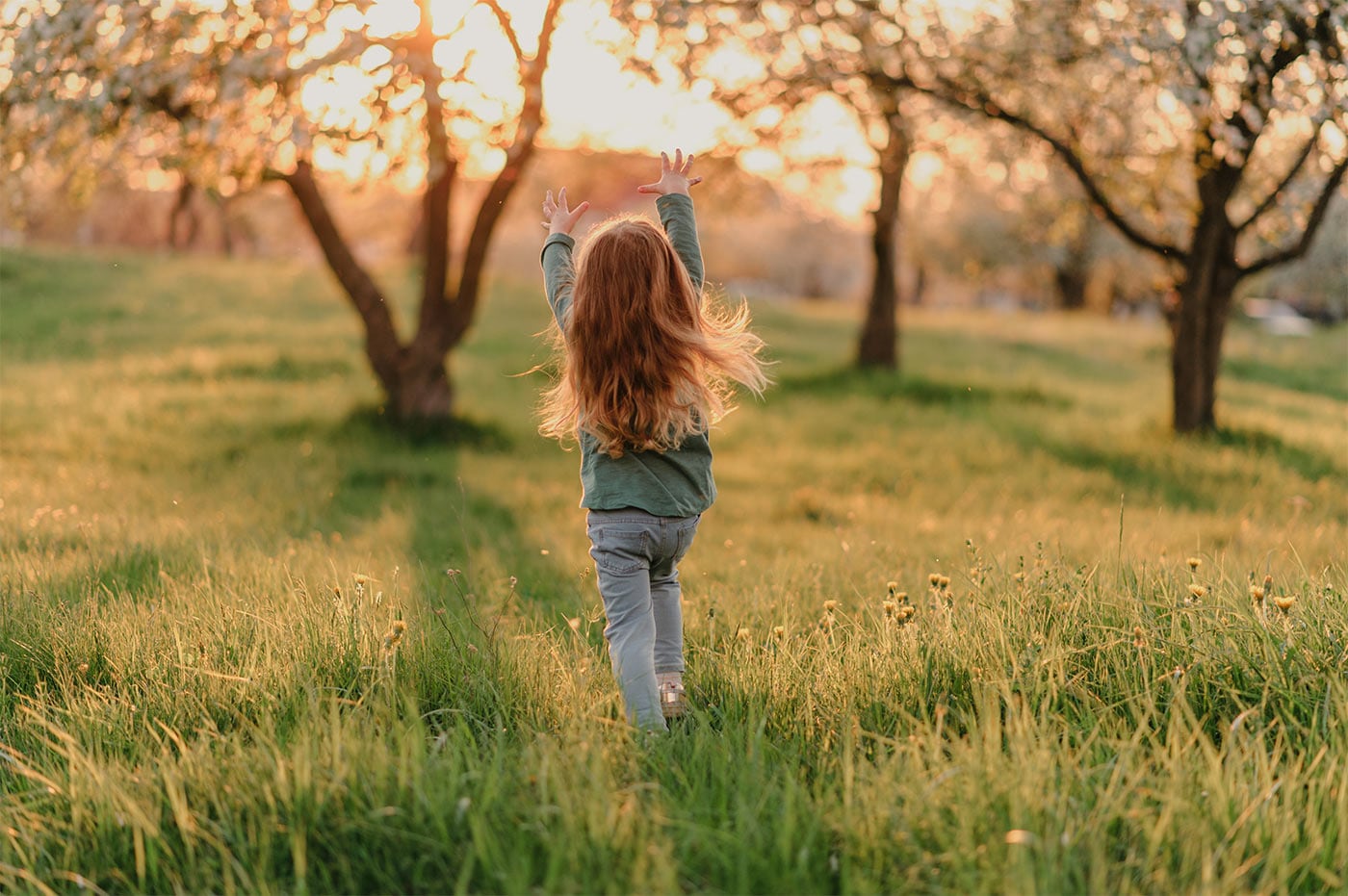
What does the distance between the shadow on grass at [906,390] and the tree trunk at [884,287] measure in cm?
65

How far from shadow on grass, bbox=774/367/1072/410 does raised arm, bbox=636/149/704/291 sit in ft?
38.3

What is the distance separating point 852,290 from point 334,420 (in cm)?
8526

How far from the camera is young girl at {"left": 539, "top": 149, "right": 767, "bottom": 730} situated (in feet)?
13.0

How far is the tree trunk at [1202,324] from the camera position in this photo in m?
11.8

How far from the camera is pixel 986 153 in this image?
1547cm

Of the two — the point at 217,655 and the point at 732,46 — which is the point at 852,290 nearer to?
the point at 732,46

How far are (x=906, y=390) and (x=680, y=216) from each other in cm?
1267

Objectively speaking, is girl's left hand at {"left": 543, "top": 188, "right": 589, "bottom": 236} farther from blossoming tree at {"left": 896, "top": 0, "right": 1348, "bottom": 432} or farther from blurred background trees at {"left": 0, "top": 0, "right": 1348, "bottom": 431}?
blossoming tree at {"left": 896, "top": 0, "right": 1348, "bottom": 432}

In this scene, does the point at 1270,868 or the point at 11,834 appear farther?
the point at 11,834

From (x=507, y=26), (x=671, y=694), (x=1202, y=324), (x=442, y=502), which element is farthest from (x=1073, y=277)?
(x=671, y=694)

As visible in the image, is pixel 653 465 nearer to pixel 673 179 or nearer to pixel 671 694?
pixel 671 694

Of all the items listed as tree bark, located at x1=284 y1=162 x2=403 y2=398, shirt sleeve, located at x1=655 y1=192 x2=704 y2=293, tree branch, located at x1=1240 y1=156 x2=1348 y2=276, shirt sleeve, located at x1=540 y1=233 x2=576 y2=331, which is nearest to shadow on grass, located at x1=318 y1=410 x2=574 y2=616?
tree bark, located at x1=284 y1=162 x2=403 y2=398

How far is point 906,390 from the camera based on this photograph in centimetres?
1650

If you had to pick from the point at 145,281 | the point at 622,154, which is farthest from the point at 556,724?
the point at 145,281
